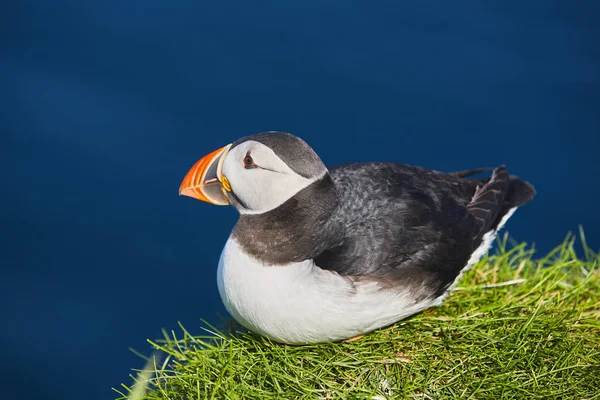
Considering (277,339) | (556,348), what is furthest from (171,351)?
(556,348)

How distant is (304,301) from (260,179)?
60 centimetres

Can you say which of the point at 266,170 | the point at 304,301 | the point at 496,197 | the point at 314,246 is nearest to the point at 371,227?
the point at 314,246

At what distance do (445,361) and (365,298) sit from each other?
0.50 metres

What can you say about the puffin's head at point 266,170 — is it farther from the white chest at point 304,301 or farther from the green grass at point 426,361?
the green grass at point 426,361

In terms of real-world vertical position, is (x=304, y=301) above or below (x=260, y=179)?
below

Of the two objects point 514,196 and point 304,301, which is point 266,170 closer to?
point 304,301

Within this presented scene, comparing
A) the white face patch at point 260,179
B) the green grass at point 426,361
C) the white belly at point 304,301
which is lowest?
the green grass at point 426,361

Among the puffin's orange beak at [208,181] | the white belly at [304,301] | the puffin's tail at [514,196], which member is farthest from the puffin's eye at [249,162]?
the puffin's tail at [514,196]

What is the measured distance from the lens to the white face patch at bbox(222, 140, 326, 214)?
350 centimetres

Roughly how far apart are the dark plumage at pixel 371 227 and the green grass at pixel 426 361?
0.27 m

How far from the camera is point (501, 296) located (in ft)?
13.9

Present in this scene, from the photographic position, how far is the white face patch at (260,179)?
350cm

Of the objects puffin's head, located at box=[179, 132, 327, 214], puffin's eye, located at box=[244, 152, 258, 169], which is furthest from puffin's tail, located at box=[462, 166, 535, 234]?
puffin's eye, located at box=[244, 152, 258, 169]

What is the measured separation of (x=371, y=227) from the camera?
3666 millimetres
